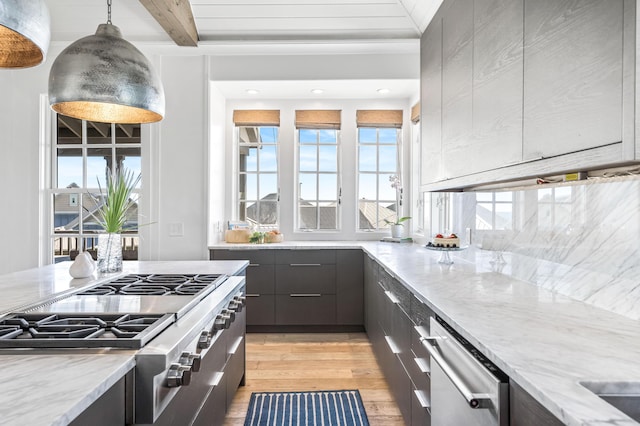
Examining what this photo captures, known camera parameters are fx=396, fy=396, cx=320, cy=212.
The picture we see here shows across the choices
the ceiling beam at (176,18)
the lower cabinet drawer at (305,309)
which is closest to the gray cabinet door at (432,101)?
the lower cabinet drawer at (305,309)

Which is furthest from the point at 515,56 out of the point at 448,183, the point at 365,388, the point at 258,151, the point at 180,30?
the point at 258,151

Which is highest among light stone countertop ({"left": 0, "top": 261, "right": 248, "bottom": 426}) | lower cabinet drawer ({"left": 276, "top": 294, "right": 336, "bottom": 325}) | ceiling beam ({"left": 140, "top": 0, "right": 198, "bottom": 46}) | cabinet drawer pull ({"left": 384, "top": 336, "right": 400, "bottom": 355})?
ceiling beam ({"left": 140, "top": 0, "right": 198, "bottom": 46})

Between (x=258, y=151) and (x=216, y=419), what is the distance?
3179 millimetres

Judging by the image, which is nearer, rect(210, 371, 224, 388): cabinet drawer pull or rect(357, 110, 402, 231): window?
rect(210, 371, 224, 388): cabinet drawer pull

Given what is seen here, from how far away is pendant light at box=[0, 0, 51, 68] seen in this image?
94 centimetres

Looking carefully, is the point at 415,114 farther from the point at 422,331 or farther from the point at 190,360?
the point at 190,360

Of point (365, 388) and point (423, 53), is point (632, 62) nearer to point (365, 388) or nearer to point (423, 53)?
point (423, 53)

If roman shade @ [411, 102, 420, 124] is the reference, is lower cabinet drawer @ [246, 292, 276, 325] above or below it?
below

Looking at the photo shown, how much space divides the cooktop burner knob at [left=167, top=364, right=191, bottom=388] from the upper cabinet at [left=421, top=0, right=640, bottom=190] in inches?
49.2

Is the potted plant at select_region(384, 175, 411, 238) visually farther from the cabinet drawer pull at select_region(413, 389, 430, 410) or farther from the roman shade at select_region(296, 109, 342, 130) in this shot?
the cabinet drawer pull at select_region(413, 389, 430, 410)

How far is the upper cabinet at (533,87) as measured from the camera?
97 cm

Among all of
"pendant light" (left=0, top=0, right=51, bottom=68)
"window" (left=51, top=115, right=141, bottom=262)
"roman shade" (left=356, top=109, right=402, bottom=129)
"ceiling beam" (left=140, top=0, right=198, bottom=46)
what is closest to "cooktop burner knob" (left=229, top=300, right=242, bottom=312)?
"pendant light" (left=0, top=0, right=51, bottom=68)

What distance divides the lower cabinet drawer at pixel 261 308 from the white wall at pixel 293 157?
883 mm

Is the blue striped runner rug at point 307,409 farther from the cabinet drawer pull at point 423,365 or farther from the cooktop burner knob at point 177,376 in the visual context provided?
the cooktop burner knob at point 177,376
